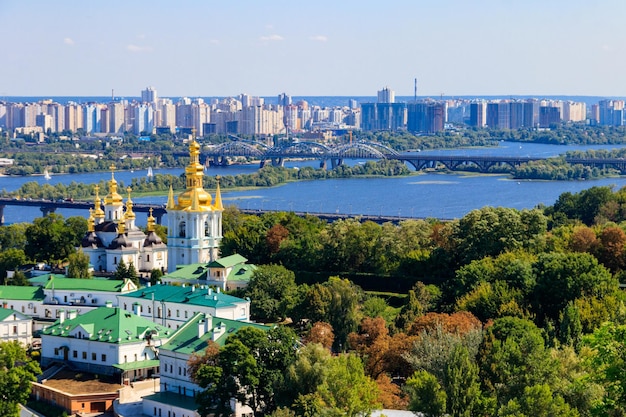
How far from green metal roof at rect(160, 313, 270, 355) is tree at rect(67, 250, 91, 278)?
18.3 ft

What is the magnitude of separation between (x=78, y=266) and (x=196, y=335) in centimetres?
629

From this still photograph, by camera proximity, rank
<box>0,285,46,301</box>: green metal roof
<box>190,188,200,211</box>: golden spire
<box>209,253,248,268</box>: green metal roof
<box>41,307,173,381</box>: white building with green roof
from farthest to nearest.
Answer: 1. <box>190,188,200,211</box>: golden spire
2. <box>209,253,248,268</box>: green metal roof
3. <box>0,285,46,301</box>: green metal roof
4. <box>41,307,173,381</box>: white building with green roof

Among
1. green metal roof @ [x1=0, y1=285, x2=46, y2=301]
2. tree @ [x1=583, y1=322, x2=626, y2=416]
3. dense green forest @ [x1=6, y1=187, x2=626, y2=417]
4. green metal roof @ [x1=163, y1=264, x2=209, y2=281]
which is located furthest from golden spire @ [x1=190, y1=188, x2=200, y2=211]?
tree @ [x1=583, y1=322, x2=626, y2=416]

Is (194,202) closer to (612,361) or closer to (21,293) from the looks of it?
(21,293)

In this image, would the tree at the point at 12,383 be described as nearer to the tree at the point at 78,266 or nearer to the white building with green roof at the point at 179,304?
Answer: the white building with green roof at the point at 179,304

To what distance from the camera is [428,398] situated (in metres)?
11.2

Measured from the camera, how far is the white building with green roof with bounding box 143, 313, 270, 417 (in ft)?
46.6

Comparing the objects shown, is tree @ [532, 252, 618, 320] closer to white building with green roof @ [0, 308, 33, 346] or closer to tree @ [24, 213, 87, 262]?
white building with green roof @ [0, 308, 33, 346]

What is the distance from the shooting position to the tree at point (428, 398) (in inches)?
438

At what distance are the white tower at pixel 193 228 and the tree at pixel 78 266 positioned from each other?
142cm

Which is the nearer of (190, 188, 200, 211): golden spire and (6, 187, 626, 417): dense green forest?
(6, 187, 626, 417): dense green forest

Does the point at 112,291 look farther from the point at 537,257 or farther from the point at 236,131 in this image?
the point at 236,131

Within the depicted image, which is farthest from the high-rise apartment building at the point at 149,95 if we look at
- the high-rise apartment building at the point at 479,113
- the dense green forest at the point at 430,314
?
the dense green forest at the point at 430,314

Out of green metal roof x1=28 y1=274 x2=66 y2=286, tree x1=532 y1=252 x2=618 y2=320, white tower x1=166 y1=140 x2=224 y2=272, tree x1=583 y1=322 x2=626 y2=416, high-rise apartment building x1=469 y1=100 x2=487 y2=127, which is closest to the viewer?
tree x1=583 y1=322 x2=626 y2=416
